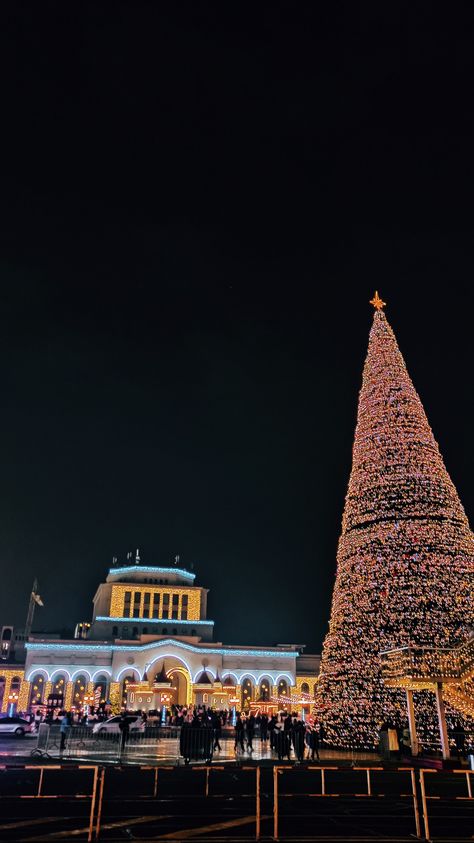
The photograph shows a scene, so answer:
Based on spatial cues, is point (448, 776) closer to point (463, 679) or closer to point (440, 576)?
point (463, 679)

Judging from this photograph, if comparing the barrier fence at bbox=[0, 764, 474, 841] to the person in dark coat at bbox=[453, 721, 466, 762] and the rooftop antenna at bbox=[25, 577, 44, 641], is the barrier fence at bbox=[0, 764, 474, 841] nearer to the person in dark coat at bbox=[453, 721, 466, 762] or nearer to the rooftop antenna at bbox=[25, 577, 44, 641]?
the person in dark coat at bbox=[453, 721, 466, 762]

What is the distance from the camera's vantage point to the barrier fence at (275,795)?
1044cm

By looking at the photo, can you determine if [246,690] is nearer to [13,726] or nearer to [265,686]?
[265,686]

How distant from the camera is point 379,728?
25.0m

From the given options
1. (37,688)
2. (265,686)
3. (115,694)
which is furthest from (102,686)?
(265,686)

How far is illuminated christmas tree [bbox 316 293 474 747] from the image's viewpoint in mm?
24984

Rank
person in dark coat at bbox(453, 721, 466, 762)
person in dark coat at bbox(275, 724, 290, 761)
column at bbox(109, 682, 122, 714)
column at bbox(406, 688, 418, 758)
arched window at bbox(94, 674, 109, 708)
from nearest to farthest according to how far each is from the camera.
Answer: column at bbox(406, 688, 418, 758) → person in dark coat at bbox(453, 721, 466, 762) → person in dark coat at bbox(275, 724, 290, 761) → column at bbox(109, 682, 122, 714) → arched window at bbox(94, 674, 109, 708)


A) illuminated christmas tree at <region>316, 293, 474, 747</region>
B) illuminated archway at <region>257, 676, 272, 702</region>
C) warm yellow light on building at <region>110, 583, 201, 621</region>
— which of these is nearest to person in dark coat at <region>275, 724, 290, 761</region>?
illuminated christmas tree at <region>316, 293, 474, 747</region>

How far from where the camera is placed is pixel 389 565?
2611 centimetres

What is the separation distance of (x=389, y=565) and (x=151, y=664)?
51154 mm

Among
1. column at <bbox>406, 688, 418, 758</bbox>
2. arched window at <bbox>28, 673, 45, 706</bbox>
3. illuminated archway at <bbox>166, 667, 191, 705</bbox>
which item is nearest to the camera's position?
column at <bbox>406, 688, 418, 758</bbox>

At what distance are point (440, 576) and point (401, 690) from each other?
5209 millimetres

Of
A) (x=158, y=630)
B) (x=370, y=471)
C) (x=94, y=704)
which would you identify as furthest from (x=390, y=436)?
(x=158, y=630)

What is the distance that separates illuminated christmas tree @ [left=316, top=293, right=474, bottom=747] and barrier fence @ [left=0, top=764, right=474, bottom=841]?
5.52 metres
